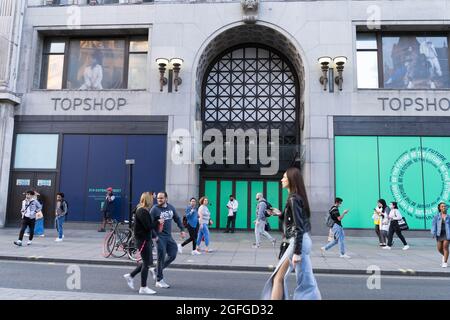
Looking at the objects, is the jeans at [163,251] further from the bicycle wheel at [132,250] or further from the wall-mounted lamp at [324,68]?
the wall-mounted lamp at [324,68]

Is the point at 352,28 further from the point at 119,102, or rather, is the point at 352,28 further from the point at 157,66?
the point at 119,102

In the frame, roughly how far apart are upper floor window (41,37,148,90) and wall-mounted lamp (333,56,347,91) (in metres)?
9.36

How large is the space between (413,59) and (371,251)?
34.8 feet

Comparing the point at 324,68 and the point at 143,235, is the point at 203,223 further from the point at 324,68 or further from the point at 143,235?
the point at 324,68

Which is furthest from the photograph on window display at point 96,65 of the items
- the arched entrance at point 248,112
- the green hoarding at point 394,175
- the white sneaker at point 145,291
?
the white sneaker at point 145,291

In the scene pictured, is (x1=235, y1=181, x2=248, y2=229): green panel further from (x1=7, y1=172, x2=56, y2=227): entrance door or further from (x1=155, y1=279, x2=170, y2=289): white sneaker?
(x1=155, y1=279, x2=170, y2=289): white sneaker

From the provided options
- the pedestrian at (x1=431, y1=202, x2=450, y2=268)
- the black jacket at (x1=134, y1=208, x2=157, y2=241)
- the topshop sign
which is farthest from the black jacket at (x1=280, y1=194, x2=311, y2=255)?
the topshop sign

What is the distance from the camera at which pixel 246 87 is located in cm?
1953

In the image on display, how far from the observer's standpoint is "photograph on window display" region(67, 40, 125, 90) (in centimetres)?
1928

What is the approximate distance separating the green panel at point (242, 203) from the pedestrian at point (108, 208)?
19.9ft

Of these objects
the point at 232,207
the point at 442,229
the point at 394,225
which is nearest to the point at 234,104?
the point at 232,207

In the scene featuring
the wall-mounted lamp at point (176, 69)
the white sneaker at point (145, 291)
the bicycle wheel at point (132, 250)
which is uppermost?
the wall-mounted lamp at point (176, 69)

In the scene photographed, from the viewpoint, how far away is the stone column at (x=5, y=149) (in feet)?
58.8
